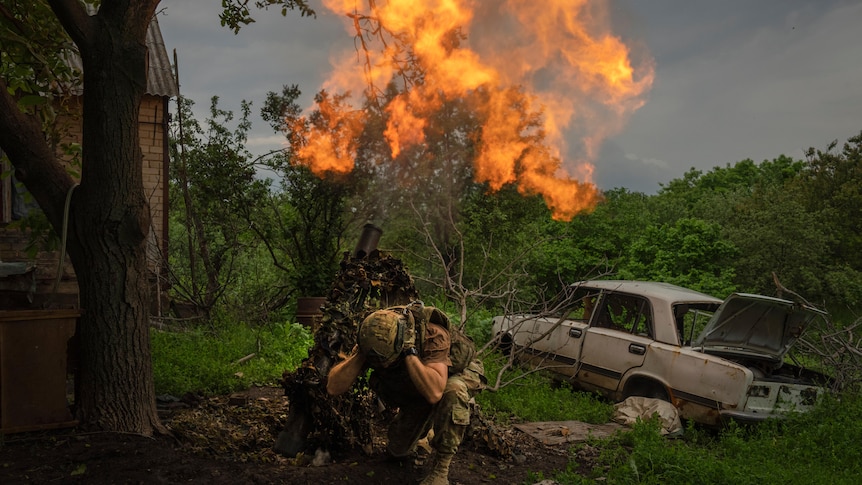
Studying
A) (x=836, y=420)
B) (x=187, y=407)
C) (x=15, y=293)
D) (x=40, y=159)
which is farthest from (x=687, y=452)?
(x=15, y=293)

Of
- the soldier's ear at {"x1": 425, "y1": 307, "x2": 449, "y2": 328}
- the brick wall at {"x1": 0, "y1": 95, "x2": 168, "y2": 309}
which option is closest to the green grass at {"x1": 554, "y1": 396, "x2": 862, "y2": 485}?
the soldier's ear at {"x1": 425, "y1": 307, "x2": 449, "y2": 328}

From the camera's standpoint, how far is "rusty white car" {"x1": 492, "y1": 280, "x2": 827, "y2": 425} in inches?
269

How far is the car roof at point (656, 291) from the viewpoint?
772cm

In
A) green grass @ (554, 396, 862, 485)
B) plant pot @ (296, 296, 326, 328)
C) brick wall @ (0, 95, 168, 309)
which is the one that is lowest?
green grass @ (554, 396, 862, 485)

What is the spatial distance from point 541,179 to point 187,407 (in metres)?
8.09

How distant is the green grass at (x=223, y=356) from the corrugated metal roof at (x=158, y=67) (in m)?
4.85

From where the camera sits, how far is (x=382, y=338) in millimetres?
4238

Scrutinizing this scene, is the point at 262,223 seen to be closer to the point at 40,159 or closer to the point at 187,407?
the point at 187,407

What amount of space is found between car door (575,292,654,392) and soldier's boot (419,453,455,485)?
3.82 m

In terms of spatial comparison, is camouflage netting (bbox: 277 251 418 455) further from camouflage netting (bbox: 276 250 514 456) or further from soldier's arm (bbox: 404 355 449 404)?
soldier's arm (bbox: 404 355 449 404)

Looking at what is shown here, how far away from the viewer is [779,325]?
7.36 metres

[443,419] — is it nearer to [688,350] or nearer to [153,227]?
[688,350]

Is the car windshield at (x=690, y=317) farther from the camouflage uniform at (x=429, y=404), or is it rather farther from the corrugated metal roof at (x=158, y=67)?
the corrugated metal roof at (x=158, y=67)

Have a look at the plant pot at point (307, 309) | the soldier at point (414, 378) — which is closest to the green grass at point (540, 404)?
the soldier at point (414, 378)
